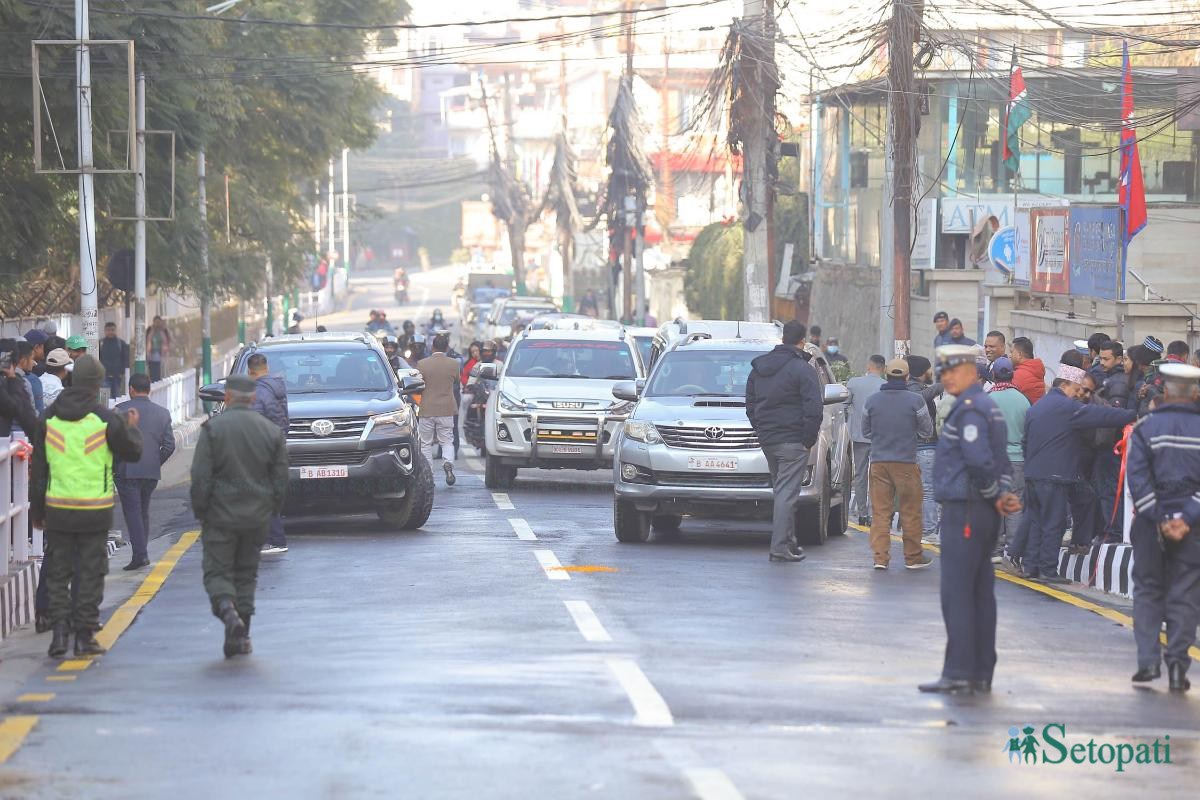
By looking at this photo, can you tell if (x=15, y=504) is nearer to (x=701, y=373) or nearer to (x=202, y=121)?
(x=701, y=373)

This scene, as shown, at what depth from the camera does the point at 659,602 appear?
526 inches

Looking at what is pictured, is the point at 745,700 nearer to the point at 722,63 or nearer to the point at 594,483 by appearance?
the point at 594,483

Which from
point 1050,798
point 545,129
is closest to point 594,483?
point 1050,798

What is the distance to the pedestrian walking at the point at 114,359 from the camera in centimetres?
3562

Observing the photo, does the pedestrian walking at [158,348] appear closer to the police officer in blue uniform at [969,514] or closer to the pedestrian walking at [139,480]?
the pedestrian walking at [139,480]

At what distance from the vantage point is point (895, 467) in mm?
16312

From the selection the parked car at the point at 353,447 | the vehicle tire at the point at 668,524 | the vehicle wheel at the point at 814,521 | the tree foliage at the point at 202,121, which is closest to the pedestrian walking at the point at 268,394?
the parked car at the point at 353,447

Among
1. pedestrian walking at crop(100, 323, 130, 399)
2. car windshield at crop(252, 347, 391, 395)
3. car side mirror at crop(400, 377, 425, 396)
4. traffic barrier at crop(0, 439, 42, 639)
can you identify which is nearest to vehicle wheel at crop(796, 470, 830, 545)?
car side mirror at crop(400, 377, 425, 396)

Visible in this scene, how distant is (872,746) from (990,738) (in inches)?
26.4

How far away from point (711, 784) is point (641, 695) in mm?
1972

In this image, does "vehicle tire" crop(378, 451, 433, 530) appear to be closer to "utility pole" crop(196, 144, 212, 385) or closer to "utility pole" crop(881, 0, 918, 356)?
"utility pole" crop(881, 0, 918, 356)

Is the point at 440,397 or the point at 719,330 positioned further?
the point at 440,397

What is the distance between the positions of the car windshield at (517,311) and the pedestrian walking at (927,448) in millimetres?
36676

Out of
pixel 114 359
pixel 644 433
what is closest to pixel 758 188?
pixel 114 359
